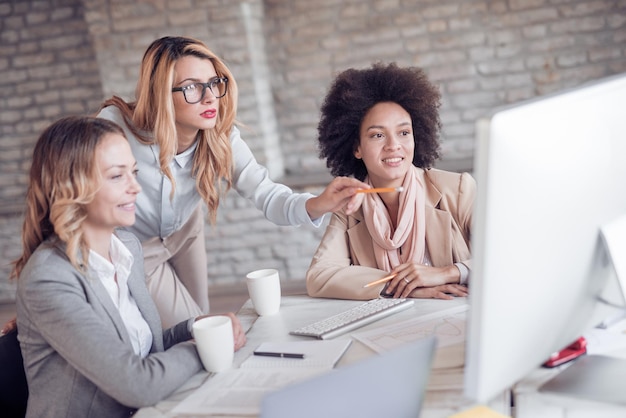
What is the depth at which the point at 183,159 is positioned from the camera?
7.00 feet

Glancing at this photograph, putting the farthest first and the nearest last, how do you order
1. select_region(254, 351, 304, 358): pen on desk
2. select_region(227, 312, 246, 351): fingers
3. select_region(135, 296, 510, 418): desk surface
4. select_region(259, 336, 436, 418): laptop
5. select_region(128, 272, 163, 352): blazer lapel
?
select_region(128, 272, 163, 352): blazer lapel → select_region(227, 312, 246, 351): fingers → select_region(254, 351, 304, 358): pen on desk → select_region(135, 296, 510, 418): desk surface → select_region(259, 336, 436, 418): laptop

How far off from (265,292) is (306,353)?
35 centimetres

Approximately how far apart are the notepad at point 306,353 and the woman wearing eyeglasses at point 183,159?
1.76 ft

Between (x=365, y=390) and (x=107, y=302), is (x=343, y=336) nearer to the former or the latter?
(x=107, y=302)

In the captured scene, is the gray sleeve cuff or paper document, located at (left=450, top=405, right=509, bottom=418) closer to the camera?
paper document, located at (left=450, top=405, right=509, bottom=418)

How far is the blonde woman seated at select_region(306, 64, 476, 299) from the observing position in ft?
5.91

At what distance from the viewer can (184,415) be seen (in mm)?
1183

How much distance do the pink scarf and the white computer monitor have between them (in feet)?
2.97

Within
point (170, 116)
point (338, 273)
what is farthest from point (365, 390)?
point (170, 116)

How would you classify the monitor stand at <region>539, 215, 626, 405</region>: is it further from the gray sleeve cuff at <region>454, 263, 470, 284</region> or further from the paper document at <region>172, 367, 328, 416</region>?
the gray sleeve cuff at <region>454, 263, 470, 284</region>

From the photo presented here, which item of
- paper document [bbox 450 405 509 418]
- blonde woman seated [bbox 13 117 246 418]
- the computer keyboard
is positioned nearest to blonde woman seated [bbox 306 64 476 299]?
the computer keyboard

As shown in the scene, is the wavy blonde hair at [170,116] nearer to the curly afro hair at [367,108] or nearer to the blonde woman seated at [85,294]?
the curly afro hair at [367,108]

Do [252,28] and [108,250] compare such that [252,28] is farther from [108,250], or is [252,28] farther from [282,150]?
[108,250]

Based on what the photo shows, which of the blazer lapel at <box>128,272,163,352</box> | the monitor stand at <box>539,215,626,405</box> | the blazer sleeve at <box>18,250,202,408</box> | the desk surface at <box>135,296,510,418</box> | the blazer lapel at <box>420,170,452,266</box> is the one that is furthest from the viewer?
the blazer lapel at <box>420,170,452,266</box>
